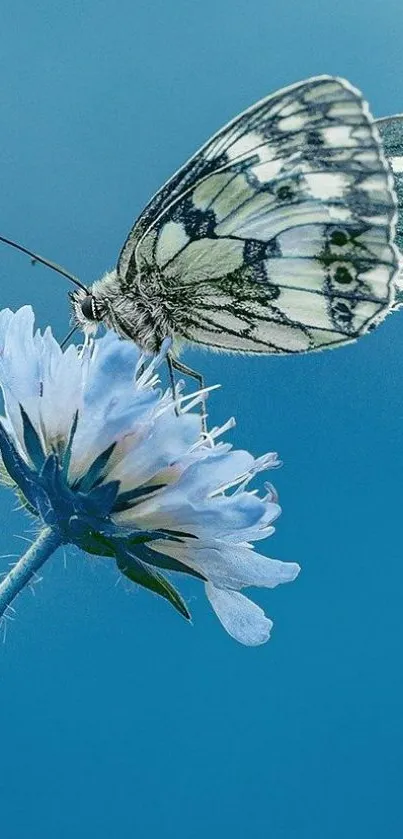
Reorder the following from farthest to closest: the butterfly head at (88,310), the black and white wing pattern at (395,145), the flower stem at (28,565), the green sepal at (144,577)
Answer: the black and white wing pattern at (395,145) → the butterfly head at (88,310) → the green sepal at (144,577) → the flower stem at (28,565)

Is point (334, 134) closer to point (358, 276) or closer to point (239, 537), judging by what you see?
point (358, 276)

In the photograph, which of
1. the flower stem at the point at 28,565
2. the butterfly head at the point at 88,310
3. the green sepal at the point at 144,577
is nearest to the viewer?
the flower stem at the point at 28,565

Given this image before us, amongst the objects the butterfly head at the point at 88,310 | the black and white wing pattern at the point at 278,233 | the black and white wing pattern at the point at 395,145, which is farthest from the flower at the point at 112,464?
the black and white wing pattern at the point at 395,145

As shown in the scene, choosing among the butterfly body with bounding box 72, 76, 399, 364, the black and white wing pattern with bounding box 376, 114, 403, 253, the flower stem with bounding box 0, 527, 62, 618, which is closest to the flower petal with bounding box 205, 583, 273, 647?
Answer: the flower stem with bounding box 0, 527, 62, 618

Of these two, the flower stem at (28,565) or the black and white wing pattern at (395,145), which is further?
the black and white wing pattern at (395,145)

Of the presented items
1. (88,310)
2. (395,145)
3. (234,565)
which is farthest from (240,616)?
(395,145)

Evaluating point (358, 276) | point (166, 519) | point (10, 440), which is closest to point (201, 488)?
point (166, 519)

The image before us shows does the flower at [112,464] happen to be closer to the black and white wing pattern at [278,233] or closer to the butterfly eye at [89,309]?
the butterfly eye at [89,309]

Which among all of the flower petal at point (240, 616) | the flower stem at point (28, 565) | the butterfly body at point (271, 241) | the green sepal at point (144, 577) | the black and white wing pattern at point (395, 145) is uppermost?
the black and white wing pattern at point (395, 145)
